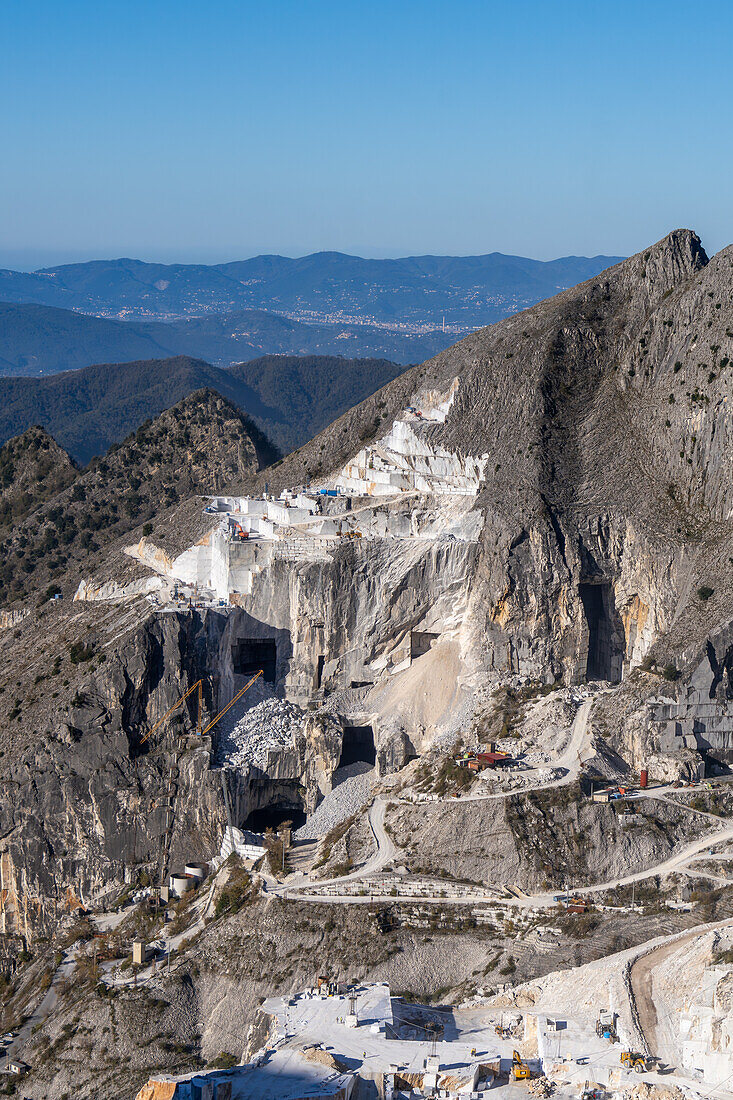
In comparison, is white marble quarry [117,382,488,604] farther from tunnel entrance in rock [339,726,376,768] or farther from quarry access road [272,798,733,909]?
quarry access road [272,798,733,909]

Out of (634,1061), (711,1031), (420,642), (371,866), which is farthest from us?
(420,642)

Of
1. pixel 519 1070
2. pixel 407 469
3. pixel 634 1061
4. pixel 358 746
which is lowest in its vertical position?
pixel 519 1070

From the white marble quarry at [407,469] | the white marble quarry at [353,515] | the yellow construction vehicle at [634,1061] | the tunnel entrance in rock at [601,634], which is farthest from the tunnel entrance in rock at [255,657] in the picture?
the yellow construction vehicle at [634,1061]

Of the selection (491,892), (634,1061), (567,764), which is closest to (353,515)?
(567,764)

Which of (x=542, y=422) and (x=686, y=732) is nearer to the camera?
(x=686, y=732)

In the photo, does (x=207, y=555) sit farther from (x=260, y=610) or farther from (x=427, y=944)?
(x=427, y=944)

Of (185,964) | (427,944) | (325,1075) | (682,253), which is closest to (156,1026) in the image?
(185,964)

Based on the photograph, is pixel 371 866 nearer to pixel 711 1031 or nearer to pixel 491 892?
pixel 491 892

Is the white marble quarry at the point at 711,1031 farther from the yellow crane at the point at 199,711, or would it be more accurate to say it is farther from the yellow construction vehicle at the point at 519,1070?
the yellow crane at the point at 199,711
